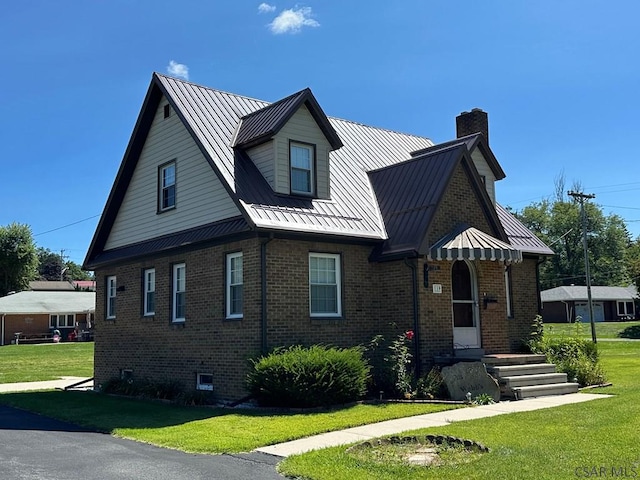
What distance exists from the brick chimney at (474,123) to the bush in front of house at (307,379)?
499 inches

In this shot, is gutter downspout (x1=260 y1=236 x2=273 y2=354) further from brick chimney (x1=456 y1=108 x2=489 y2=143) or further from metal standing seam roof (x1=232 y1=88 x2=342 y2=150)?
brick chimney (x1=456 y1=108 x2=489 y2=143)

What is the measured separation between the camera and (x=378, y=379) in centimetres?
1452

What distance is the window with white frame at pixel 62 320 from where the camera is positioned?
A: 59656 mm

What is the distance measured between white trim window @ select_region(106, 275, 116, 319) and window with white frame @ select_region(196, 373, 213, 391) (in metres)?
5.80

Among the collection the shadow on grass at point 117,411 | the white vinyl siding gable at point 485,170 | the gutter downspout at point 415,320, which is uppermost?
the white vinyl siding gable at point 485,170

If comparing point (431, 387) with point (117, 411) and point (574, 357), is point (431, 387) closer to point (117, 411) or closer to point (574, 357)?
point (574, 357)

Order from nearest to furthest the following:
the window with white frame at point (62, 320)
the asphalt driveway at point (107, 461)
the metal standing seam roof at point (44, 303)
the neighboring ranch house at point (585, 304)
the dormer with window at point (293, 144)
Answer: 1. the asphalt driveway at point (107, 461)
2. the dormer with window at point (293, 144)
3. the metal standing seam roof at point (44, 303)
4. the window with white frame at point (62, 320)
5. the neighboring ranch house at point (585, 304)

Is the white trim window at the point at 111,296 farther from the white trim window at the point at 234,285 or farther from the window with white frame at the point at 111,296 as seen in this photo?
the white trim window at the point at 234,285

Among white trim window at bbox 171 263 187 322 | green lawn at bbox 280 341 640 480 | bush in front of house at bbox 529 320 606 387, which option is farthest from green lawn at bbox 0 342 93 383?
green lawn at bbox 280 341 640 480

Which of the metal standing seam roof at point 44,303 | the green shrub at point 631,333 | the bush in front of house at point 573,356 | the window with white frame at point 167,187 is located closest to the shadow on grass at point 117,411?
the window with white frame at point 167,187

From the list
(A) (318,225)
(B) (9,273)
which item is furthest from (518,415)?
(B) (9,273)

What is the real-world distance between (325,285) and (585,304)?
199 feet

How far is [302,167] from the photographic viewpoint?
16.3 m

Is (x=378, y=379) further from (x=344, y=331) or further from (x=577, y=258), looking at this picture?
(x=577, y=258)
